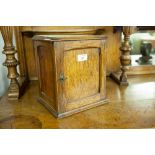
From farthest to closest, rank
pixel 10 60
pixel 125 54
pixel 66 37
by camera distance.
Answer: pixel 125 54
pixel 10 60
pixel 66 37

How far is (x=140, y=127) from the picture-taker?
1.80 ft

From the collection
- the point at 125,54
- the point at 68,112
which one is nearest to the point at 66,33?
the point at 125,54

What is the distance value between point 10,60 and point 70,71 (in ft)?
0.88

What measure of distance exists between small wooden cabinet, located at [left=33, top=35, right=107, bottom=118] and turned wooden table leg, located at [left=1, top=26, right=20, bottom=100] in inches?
4.2

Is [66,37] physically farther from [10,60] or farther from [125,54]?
[125,54]

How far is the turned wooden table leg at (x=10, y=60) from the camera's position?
69cm

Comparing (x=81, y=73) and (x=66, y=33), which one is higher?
(x=66, y=33)

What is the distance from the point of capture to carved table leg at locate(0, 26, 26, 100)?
69 cm

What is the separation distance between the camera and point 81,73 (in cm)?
64

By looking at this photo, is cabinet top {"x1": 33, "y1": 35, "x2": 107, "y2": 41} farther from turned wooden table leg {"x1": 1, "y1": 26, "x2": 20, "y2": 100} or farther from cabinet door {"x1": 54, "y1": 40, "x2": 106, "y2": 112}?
turned wooden table leg {"x1": 1, "y1": 26, "x2": 20, "y2": 100}

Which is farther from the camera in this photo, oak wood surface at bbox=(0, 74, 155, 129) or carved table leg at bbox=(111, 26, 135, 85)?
carved table leg at bbox=(111, 26, 135, 85)

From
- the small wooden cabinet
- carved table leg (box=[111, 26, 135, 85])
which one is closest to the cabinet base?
the small wooden cabinet
